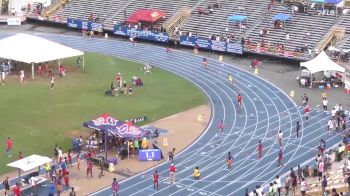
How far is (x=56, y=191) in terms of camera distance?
110 ft

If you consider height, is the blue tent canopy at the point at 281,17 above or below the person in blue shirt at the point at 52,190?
above

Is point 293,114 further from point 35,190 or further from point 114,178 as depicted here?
point 35,190

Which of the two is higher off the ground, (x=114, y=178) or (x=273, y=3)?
(x=273, y=3)

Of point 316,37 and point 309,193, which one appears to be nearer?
point 309,193

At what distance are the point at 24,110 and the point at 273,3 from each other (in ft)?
110

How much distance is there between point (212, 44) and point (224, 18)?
17.8 ft

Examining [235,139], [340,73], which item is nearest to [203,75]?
[340,73]

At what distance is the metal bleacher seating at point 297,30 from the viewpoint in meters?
63.7

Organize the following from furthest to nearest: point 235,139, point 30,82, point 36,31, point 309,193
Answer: point 36,31
point 30,82
point 235,139
point 309,193

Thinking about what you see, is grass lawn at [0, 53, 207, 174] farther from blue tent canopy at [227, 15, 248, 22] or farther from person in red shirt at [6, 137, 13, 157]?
blue tent canopy at [227, 15, 248, 22]

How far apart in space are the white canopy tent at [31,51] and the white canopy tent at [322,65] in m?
18.3

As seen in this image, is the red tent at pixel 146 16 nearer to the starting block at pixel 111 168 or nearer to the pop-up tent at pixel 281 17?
the pop-up tent at pixel 281 17

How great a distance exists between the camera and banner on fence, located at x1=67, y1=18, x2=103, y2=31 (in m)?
73.8

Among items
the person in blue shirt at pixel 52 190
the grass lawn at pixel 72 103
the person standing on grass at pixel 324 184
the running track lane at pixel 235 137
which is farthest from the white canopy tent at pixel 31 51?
the person standing on grass at pixel 324 184
